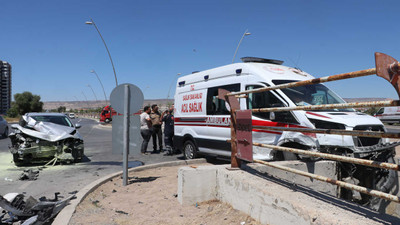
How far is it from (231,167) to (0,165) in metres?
7.52

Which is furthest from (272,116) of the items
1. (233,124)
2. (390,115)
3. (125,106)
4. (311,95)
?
(390,115)

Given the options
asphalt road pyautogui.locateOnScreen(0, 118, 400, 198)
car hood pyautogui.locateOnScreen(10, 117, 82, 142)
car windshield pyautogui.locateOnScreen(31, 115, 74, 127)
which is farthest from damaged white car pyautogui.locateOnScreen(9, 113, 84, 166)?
car windshield pyautogui.locateOnScreen(31, 115, 74, 127)

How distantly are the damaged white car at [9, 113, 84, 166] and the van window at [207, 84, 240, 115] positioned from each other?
4.09m

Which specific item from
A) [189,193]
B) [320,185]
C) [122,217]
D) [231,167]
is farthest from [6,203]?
[320,185]

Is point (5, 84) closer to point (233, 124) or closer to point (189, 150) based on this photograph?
point (189, 150)

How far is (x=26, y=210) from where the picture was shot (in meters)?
4.29

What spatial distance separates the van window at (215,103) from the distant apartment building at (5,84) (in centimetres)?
13755

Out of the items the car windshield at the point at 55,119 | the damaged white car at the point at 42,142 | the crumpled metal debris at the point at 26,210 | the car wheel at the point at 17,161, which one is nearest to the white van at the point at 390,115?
the car windshield at the point at 55,119

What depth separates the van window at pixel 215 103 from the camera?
24.9 feet

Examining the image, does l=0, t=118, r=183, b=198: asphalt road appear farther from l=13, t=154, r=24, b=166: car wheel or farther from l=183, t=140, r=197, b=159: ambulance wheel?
l=183, t=140, r=197, b=159: ambulance wheel

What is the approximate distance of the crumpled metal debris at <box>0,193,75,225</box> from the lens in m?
4.07

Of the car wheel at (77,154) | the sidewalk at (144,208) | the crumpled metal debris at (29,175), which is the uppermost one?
the car wheel at (77,154)

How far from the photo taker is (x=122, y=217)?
4211mm

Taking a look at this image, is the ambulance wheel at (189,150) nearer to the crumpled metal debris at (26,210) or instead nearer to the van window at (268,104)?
the van window at (268,104)
